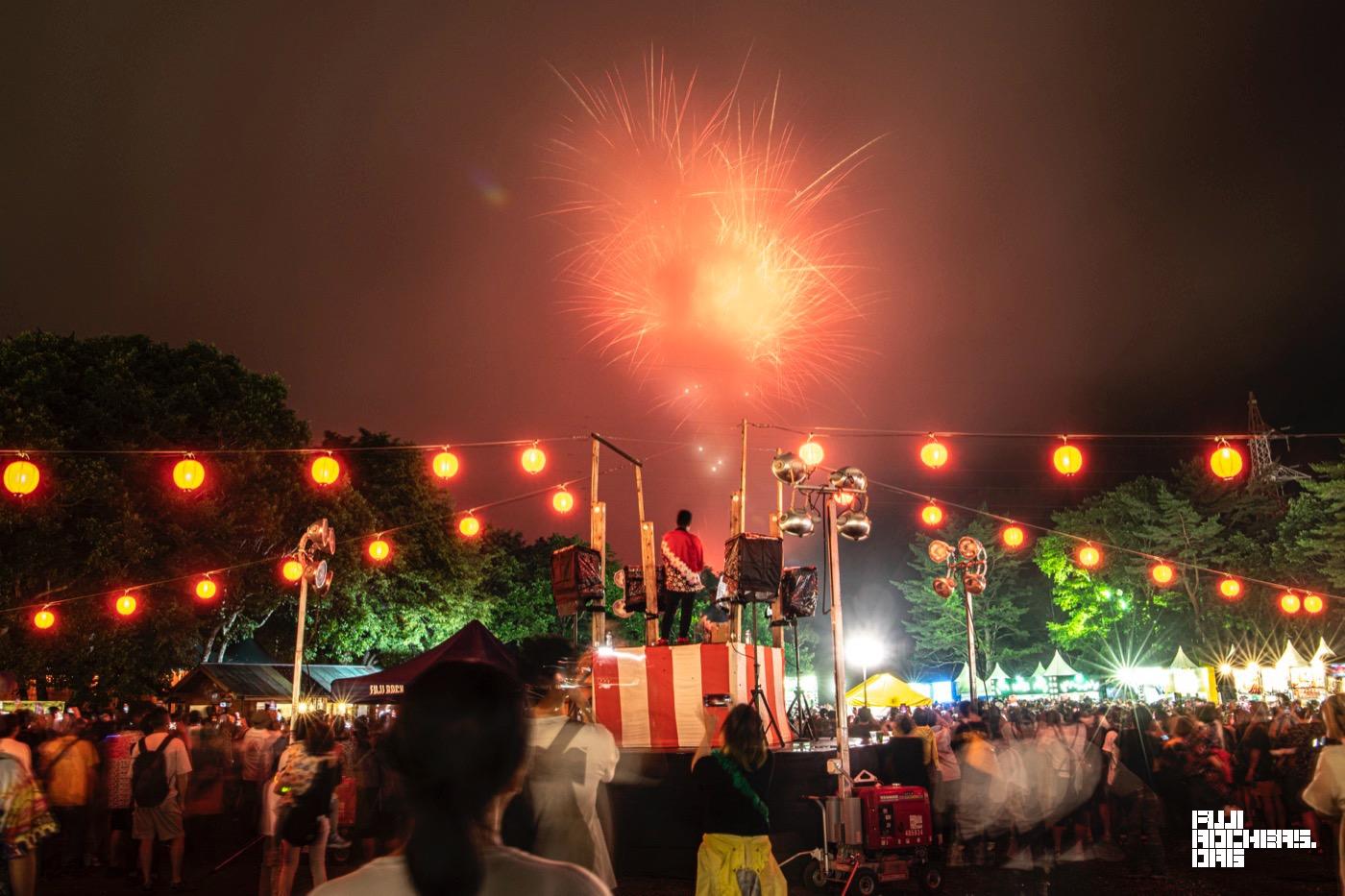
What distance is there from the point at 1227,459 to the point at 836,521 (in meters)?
6.43

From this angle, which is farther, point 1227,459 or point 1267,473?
point 1267,473

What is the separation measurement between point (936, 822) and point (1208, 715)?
18.1ft

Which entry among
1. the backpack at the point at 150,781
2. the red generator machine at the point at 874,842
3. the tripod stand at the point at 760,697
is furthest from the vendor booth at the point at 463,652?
the red generator machine at the point at 874,842

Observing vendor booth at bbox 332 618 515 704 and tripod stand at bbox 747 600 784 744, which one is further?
vendor booth at bbox 332 618 515 704

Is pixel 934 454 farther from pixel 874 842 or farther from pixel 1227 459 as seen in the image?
pixel 874 842

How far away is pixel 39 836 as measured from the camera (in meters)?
5.20

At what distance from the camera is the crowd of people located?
63.8 inches

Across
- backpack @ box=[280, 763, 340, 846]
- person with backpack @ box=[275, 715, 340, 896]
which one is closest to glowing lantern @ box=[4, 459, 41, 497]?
person with backpack @ box=[275, 715, 340, 896]

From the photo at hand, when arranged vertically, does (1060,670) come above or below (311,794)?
below

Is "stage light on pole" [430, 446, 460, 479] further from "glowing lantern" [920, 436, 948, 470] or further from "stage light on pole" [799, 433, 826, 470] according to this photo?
"glowing lantern" [920, 436, 948, 470]

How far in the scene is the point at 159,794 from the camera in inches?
409

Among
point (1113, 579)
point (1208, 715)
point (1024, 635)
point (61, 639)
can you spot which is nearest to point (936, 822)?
point (1208, 715)

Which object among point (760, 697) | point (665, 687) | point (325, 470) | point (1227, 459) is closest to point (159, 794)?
point (325, 470)

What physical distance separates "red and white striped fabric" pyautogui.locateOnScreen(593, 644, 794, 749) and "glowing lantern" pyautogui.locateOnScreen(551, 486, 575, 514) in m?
6.15
